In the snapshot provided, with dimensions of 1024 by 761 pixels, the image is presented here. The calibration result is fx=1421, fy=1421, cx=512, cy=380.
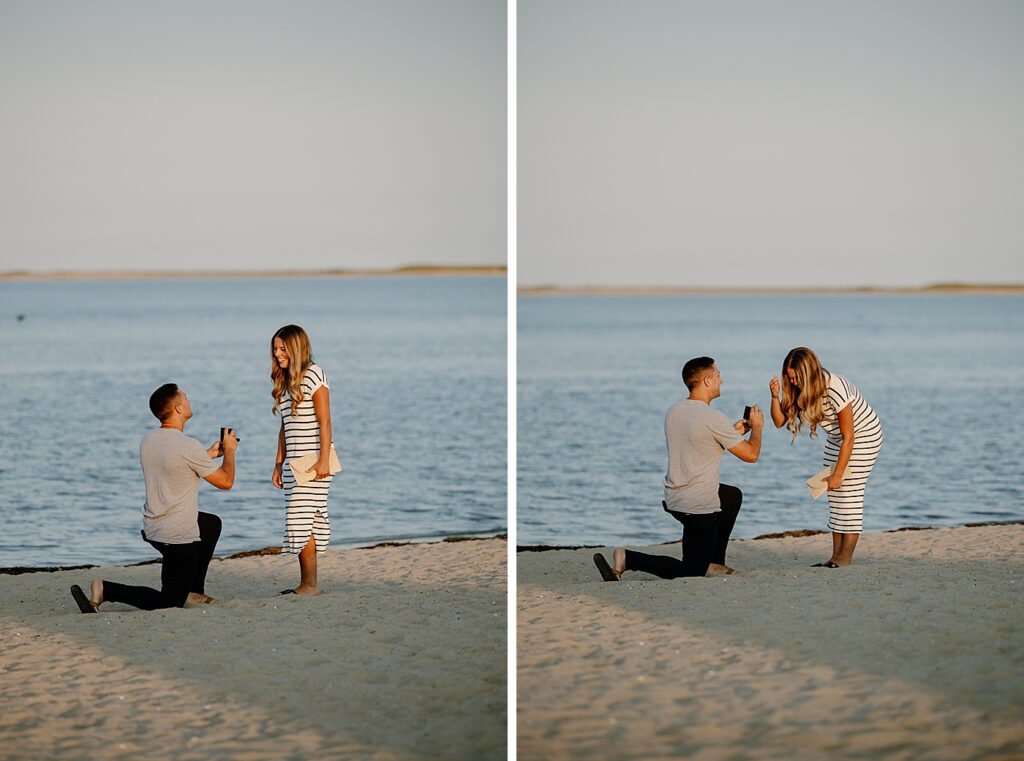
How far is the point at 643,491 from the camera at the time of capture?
43.7ft

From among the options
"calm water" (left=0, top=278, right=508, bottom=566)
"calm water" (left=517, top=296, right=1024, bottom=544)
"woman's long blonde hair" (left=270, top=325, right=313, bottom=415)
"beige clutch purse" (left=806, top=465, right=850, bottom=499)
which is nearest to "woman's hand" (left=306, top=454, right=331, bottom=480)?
"woman's long blonde hair" (left=270, top=325, right=313, bottom=415)

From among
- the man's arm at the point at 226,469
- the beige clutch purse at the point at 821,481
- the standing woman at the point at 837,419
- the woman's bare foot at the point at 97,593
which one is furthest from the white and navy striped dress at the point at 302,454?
the beige clutch purse at the point at 821,481

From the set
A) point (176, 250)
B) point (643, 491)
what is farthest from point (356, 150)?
point (643, 491)

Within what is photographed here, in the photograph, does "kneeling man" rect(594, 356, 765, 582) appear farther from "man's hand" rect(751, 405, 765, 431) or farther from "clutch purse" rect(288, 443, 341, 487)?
"clutch purse" rect(288, 443, 341, 487)

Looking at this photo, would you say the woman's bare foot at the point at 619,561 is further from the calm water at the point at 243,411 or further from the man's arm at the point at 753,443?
the calm water at the point at 243,411

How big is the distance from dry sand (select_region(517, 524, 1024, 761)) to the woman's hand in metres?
0.90

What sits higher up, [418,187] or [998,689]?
[418,187]

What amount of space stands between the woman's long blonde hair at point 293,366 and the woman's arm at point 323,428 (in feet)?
0.23

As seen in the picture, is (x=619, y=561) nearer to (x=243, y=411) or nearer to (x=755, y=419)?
(x=755, y=419)

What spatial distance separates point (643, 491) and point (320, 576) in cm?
732

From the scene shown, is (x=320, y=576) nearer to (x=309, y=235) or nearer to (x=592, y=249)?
(x=592, y=249)

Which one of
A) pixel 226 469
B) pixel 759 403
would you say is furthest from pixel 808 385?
pixel 759 403

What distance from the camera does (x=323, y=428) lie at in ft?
16.3

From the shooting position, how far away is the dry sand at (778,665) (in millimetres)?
3941
